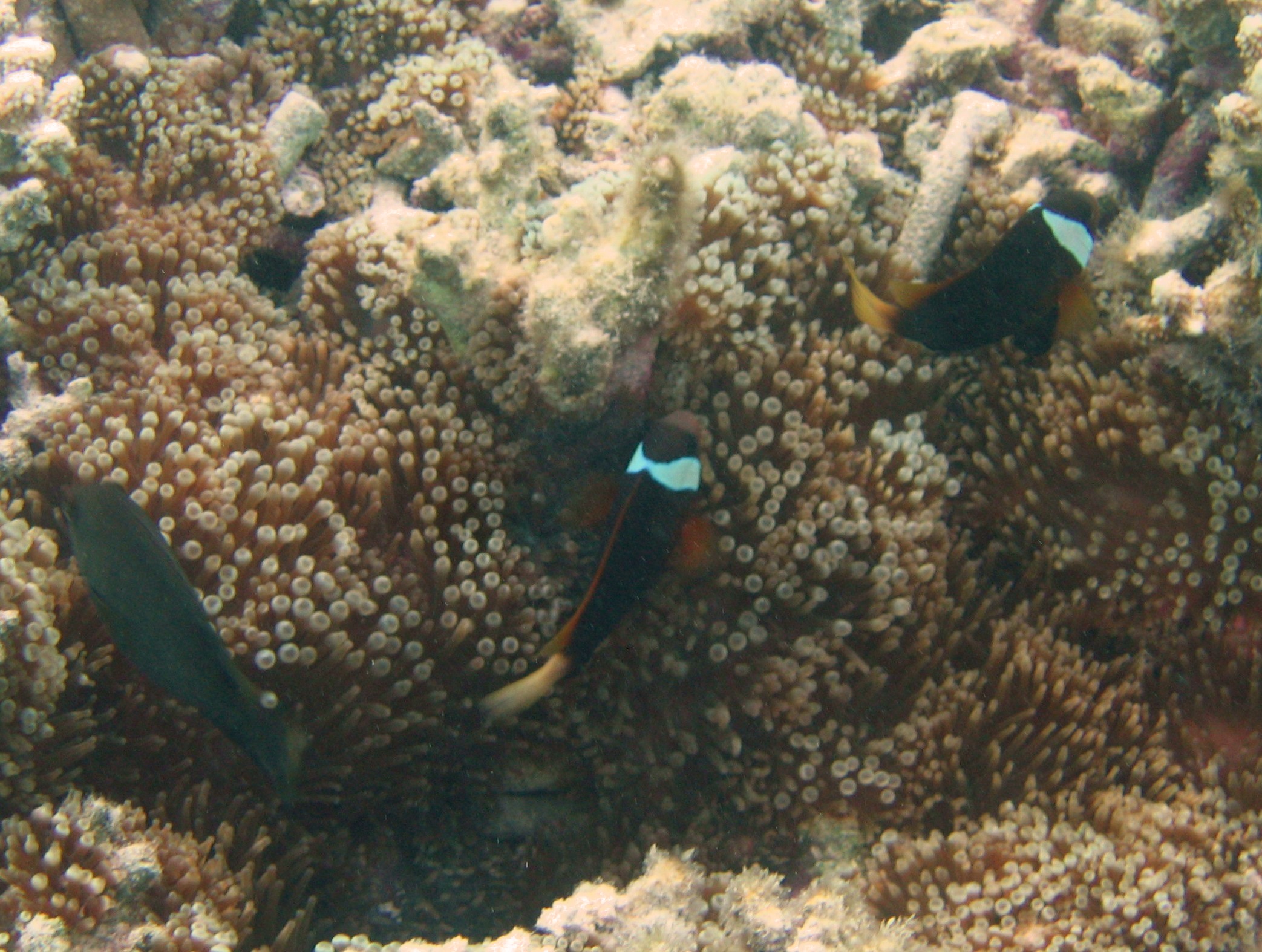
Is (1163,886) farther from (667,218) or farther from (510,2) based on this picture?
(510,2)

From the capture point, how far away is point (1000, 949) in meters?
2.09

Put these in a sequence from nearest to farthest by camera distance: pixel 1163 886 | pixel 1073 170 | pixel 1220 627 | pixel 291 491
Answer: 1. pixel 1163 886
2. pixel 291 491
3. pixel 1220 627
4. pixel 1073 170

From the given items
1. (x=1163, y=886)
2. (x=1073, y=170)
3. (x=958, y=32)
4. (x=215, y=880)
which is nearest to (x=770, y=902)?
(x=1163, y=886)

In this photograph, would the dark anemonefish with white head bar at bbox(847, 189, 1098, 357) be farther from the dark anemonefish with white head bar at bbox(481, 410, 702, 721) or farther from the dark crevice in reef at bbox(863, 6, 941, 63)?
the dark crevice in reef at bbox(863, 6, 941, 63)

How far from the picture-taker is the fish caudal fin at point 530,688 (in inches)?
82.4

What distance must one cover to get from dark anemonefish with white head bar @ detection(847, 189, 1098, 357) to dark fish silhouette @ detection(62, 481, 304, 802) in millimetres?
2030

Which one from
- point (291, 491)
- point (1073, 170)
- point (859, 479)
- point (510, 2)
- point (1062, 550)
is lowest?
point (1062, 550)

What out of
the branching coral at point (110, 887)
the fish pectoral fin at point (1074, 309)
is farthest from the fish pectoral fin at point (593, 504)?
the fish pectoral fin at point (1074, 309)

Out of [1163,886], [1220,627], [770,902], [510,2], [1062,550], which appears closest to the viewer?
[770,902]

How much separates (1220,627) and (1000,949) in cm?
122

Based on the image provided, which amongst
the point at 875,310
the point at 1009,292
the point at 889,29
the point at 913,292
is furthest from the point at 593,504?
the point at 889,29

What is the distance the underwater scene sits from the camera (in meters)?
2.09

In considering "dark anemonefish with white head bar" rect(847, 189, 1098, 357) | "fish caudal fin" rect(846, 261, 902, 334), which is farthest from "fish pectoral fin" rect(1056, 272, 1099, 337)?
"fish caudal fin" rect(846, 261, 902, 334)

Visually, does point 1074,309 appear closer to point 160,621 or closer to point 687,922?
point 687,922
